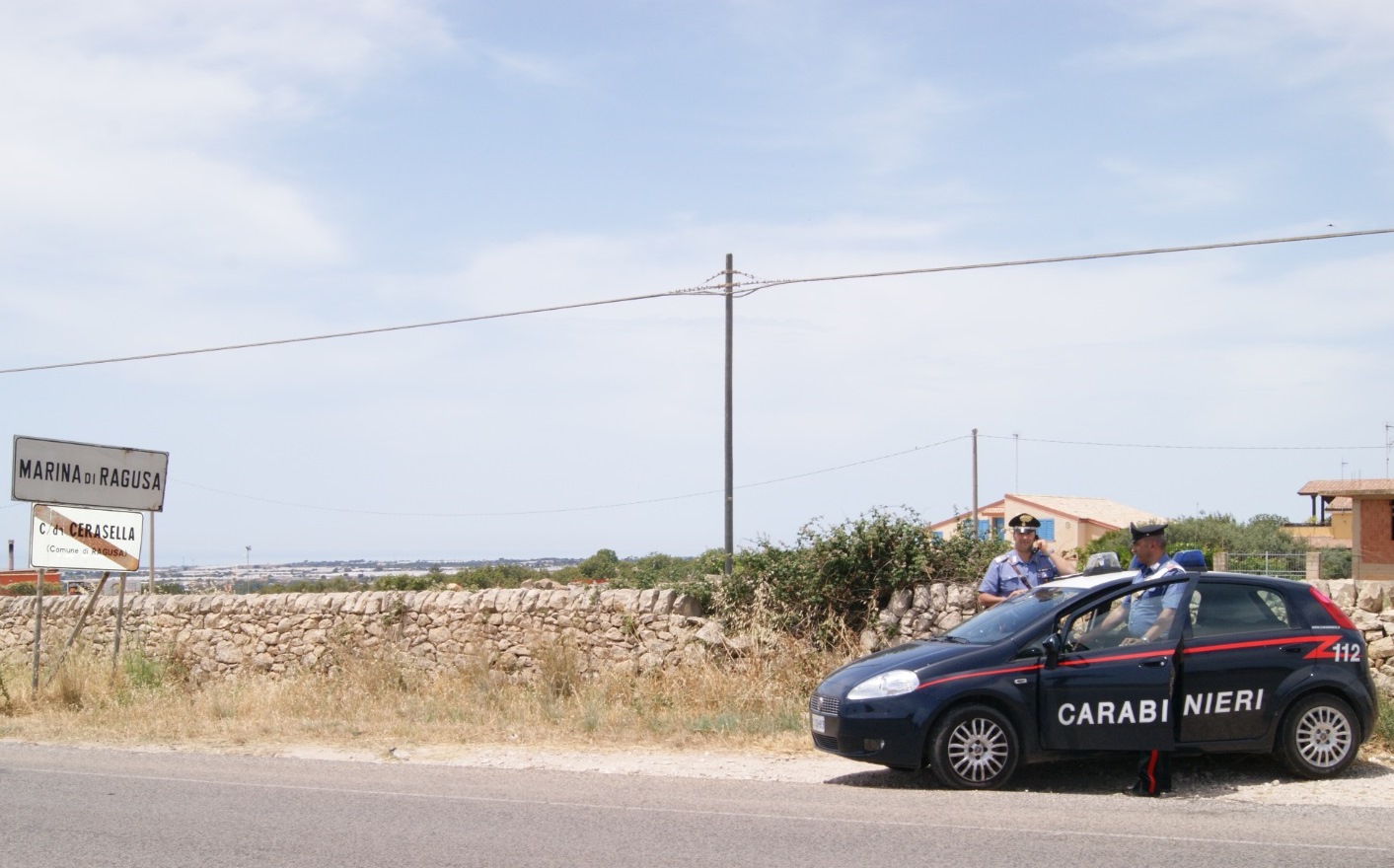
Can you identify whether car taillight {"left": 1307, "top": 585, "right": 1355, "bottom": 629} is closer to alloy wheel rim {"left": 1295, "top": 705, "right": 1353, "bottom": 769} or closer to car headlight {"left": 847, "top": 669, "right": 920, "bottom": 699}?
alloy wheel rim {"left": 1295, "top": 705, "right": 1353, "bottom": 769}

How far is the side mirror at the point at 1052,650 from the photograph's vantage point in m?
8.77

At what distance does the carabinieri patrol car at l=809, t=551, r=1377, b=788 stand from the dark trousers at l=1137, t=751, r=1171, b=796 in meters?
0.08

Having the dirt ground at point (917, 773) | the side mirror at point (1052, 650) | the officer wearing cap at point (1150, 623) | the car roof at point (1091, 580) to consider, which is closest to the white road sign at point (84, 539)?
the dirt ground at point (917, 773)

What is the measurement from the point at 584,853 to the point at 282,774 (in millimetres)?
3937

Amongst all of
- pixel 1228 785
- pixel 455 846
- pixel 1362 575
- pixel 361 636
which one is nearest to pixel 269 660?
pixel 361 636

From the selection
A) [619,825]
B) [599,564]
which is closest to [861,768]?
[619,825]

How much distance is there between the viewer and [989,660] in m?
8.80

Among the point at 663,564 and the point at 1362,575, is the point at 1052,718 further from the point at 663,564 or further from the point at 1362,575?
the point at 1362,575

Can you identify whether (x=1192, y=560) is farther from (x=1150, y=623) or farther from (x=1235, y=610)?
(x=1150, y=623)

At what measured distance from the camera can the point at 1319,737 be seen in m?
8.91

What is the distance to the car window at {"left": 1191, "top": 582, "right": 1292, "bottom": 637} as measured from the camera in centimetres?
900

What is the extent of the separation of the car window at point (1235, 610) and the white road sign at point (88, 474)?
13.0 m

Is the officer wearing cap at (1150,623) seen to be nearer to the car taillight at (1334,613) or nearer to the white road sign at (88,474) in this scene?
the car taillight at (1334,613)

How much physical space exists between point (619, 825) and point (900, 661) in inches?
102
